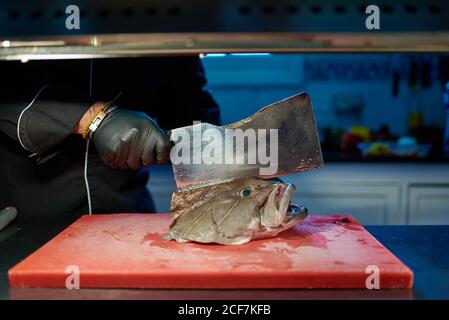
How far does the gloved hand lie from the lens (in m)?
1.25

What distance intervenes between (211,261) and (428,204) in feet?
6.73

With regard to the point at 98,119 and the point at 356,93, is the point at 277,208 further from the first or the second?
the point at 356,93

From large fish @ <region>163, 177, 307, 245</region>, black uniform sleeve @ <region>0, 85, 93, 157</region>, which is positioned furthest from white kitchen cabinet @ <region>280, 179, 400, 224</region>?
black uniform sleeve @ <region>0, 85, 93, 157</region>

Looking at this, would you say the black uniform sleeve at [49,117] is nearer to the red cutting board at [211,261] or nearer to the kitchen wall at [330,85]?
the red cutting board at [211,261]

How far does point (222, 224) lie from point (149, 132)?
0.98ft

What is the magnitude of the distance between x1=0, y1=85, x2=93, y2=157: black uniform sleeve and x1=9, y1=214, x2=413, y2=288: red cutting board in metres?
0.26

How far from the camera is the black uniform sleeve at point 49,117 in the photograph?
132cm

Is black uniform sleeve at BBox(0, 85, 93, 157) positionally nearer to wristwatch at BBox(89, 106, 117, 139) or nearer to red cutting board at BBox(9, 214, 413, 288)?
wristwatch at BBox(89, 106, 117, 139)

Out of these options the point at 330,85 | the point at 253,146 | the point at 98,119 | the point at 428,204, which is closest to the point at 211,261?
the point at 253,146

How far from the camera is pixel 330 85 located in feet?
11.3

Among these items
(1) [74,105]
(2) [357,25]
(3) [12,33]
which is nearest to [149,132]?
(1) [74,105]

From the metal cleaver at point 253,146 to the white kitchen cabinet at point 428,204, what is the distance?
1.74 metres

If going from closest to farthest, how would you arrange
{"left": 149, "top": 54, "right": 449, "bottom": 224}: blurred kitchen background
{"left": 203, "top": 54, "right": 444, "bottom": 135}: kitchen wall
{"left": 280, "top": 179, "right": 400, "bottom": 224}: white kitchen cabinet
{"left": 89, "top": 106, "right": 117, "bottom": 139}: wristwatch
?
1. {"left": 89, "top": 106, "right": 117, "bottom": 139}: wristwatch
2. {"left": 280, "top": 179, "right": 400, "bottom": 224}: white kitchen cabinet
3. {"left": 149, "top": 54, "right": 449, "bottom": 224}: blurred kitchen background
4. {"left": 203, "top": 54, "right": 444, "bottom": 135}: kitchen wall

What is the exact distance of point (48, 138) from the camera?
133cm
